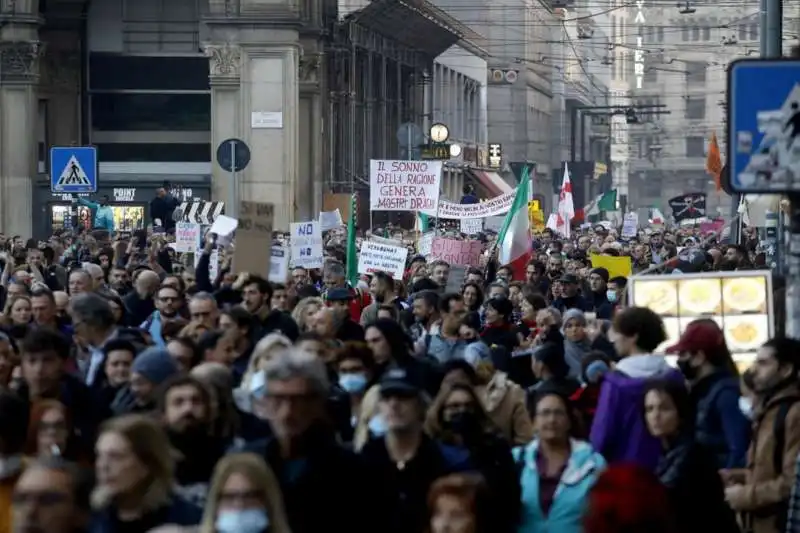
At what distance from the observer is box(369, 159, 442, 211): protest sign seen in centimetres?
2662

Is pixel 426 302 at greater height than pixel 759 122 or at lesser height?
lesser

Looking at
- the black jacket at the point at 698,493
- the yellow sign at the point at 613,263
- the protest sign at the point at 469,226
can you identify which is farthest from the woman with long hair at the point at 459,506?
the protest sign at the point at 469,226

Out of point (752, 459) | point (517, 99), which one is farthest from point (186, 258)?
point (517, 99)

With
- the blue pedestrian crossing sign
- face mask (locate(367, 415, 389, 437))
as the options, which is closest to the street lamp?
the blue pedestrian crossing sign

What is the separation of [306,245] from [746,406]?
13054 mm

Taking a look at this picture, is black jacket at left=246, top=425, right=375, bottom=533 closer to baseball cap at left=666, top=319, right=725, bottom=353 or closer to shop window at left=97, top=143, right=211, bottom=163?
baseball cap at left=666, top=319, right=725, bottom=353

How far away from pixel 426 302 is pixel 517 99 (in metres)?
80.7

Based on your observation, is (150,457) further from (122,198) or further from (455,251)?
(122,198)

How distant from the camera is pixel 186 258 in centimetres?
2644

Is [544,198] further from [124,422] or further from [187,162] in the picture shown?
[124,422]

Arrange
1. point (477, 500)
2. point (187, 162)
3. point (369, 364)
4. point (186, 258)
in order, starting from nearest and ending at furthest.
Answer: point (477, 500), point (369, 364), point (186, 258), point (187, 162)

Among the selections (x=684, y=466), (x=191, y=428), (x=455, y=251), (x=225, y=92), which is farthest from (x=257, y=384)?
(x=225, y=92)

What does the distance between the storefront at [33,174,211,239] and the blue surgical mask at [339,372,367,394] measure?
28.8 m

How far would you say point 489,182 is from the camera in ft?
269
